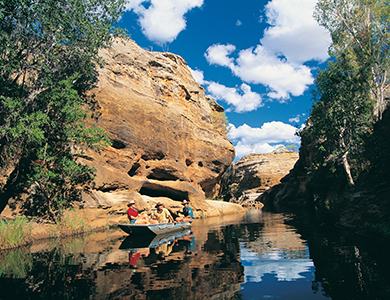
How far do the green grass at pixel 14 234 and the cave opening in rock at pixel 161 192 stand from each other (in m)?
11.8

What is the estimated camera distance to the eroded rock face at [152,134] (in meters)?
20.6

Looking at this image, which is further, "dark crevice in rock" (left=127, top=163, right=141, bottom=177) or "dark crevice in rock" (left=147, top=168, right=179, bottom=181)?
"dark crevice in rock" (left=147, top=168, right=179, bottom=181)

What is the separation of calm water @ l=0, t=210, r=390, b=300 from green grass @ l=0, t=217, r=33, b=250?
1.45 meters

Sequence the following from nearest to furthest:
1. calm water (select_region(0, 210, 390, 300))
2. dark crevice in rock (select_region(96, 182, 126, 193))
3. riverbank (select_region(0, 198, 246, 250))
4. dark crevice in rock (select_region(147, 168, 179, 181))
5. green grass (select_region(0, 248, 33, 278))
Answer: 1. calm water (select_region(0, 210, 390, 300))
2. green grass (select_region(0, 248, 33, 278))
3. riverbank (select_region(0, 198, 246, 250))
4. dark crevice in rock (select_region(96, 182, 126, 193))
5. dark crevice in rock (select_region(147, 168, 179, 181))

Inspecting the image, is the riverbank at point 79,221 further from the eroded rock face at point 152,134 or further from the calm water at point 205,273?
the calm water at point 205,273

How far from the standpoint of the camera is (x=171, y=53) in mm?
37875

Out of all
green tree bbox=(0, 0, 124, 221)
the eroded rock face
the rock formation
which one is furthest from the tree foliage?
the rock formation

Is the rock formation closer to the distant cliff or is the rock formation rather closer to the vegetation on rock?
the vegetation on rock

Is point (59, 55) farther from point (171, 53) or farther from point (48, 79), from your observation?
point (171, 53)

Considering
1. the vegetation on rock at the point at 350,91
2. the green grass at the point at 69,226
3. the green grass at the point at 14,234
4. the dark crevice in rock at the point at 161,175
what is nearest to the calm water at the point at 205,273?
the green grass at the point at 14,234

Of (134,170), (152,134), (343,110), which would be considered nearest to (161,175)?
(134,170)

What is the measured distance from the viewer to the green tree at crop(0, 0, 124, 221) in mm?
13039

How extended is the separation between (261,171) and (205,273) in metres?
79.8

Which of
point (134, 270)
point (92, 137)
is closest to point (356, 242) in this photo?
point (134, 270)
